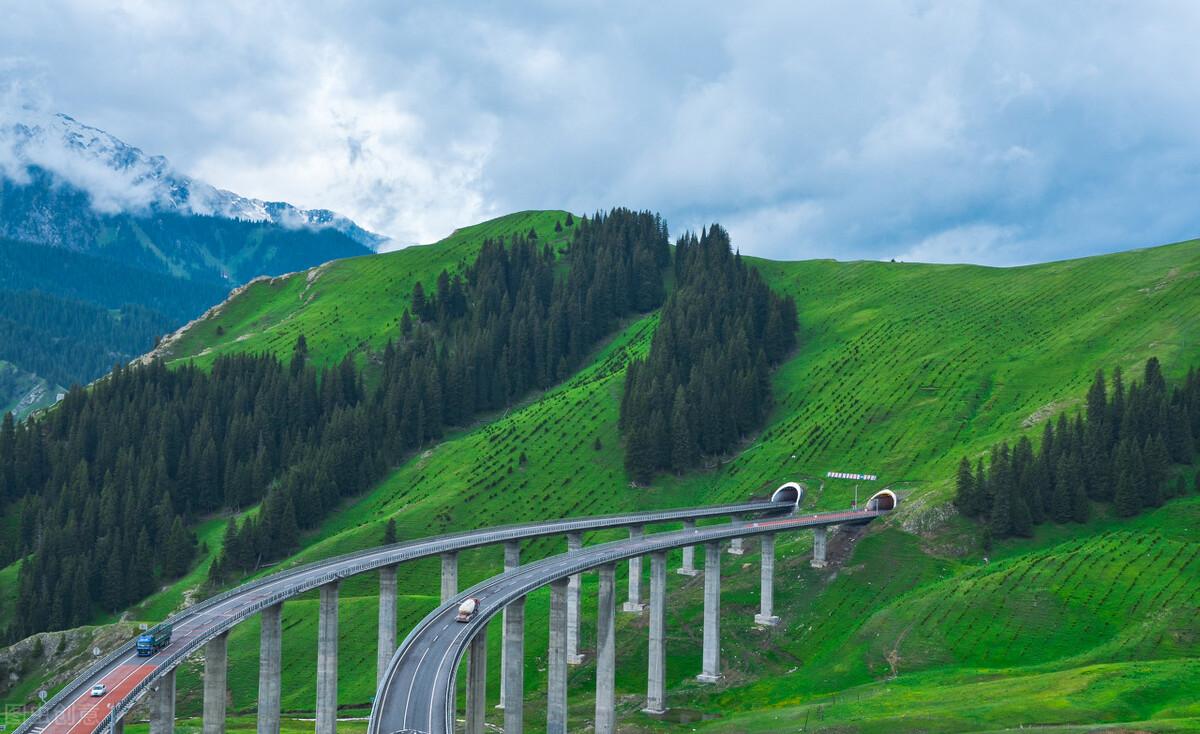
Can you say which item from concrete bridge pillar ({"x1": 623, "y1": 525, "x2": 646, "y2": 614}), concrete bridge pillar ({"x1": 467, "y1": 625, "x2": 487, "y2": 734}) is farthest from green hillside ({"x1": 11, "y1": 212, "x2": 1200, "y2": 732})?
concrete bridge pillar ({"x1": 467, "y1": 625, "x2": 487, "y2": 734})

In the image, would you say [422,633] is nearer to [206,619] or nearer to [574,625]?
[206,619]

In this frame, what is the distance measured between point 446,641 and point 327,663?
56.2ft

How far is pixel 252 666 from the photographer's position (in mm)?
109312

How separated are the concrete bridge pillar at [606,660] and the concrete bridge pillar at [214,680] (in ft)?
101

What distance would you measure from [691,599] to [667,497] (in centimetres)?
3907

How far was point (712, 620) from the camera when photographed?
337ft

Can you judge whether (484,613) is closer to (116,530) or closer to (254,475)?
(116,530)

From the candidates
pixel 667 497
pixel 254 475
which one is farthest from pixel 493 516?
pixel 254 475

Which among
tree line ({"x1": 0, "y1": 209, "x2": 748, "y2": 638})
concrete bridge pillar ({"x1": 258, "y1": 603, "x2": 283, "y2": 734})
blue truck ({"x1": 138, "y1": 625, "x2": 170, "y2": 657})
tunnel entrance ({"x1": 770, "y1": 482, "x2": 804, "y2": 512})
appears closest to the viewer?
blue truck ({"x1": 138, "y1": 625, "x2": 170, "y2": 657})

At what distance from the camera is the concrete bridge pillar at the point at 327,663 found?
265 feet

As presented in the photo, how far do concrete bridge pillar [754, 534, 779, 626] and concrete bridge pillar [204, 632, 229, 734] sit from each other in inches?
2266

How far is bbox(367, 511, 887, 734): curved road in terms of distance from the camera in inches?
2226

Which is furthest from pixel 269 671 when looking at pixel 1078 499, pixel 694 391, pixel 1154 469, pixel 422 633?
pixel 694 391

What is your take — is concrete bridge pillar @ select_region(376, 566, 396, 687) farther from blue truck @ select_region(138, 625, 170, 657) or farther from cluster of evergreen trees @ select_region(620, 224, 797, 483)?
cluster of evergreen trees @ select_region(620, 224, 797, 483)
